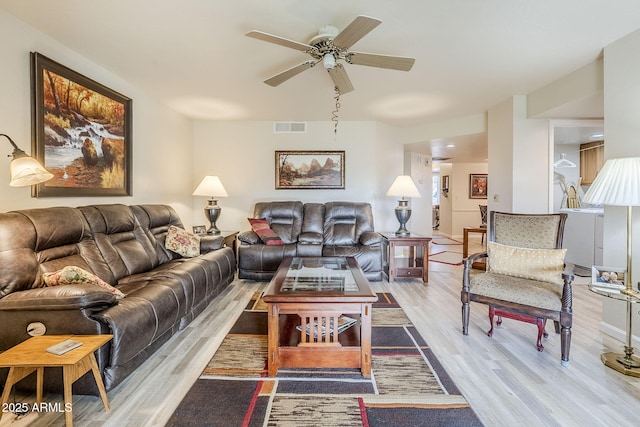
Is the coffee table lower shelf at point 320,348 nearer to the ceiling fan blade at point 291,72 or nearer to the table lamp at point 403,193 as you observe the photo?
the ceiling fan blade at point 291,72

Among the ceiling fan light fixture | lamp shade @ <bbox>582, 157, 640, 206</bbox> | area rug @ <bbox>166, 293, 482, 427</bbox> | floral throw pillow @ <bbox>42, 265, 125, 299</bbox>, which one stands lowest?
area rug @ <bbox>166, 293, 482, 427</bbox>

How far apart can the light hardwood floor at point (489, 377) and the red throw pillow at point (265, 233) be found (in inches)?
49.5

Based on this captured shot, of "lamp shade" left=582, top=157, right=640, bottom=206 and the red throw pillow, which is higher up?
"lamp shade" left=582, top=157, right=640, bottom=206

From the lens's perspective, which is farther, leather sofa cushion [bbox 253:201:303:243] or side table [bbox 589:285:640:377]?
leather sofa cushion [bbox 253:201:303:243]

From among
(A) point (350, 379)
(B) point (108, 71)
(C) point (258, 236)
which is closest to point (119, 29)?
(B) point (108, 71)

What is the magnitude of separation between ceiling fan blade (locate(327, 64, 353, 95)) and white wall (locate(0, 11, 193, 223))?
2337mm

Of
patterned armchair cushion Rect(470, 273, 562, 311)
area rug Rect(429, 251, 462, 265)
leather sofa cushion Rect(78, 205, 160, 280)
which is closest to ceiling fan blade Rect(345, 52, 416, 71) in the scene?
patterned armchair cushion Rect(470, 273, 562, 311)

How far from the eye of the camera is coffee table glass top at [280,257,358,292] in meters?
2.04

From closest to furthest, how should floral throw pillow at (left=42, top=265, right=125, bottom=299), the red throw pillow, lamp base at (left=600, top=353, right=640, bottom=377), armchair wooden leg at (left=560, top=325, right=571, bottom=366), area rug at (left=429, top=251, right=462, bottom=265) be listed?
floral throw pillow at (left=42, top=265, right=125, bottom=299) → lamp base at (left=600, top=353, right=640, bottom=377) → armchair wooden leg at (left=560, top=325, right=571, bottom=366) → the red throw pillow → area rug at (left=429, top=251, right=462, bottom=265)

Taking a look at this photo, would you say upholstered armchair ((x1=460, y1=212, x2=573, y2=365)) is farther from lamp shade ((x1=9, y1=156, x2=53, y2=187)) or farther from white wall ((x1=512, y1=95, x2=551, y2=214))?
lamp shade ((x1=9, y1=156, x2=53, y2=187))

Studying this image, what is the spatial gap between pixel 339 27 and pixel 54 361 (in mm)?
2680

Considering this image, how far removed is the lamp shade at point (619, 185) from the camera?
1891mm

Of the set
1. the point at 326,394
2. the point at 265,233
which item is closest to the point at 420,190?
the point at 265,233

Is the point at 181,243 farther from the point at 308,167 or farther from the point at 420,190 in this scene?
the point at 420,190
